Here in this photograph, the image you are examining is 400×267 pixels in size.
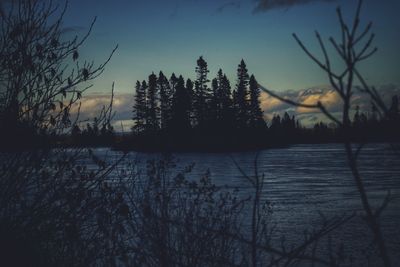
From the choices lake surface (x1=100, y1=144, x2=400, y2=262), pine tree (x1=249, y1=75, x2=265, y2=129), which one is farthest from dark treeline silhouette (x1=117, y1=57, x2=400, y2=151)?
lake surface (x1=100, y1=144, x2=400, y2=262)

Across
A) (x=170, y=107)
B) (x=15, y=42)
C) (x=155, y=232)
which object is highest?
(x=170, y=107)

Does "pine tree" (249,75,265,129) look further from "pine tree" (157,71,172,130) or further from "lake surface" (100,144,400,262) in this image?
"lake surface" (100,144,400,262)

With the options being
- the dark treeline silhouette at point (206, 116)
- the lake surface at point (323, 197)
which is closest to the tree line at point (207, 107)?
the dark treeline silhouette at point (206, 116)

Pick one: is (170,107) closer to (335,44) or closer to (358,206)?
(358,206)

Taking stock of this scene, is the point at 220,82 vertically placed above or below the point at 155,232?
above

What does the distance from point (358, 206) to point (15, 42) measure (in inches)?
573

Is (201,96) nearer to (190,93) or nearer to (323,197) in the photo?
(190,93)

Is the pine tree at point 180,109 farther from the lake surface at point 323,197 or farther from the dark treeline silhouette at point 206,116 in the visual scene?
the lake surface at point 323,197

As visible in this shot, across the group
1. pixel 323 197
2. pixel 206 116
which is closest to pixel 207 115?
pixel 206 116

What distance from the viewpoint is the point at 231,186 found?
21.8 metres

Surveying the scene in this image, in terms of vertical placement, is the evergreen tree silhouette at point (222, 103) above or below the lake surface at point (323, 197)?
above

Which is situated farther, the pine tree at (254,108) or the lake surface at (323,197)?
the pine tree at (254,108)

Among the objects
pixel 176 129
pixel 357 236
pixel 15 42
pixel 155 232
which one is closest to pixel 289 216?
pixel 357 236

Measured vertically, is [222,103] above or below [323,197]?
above
